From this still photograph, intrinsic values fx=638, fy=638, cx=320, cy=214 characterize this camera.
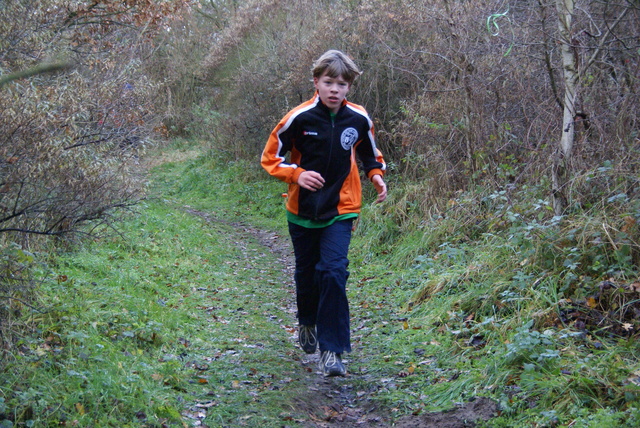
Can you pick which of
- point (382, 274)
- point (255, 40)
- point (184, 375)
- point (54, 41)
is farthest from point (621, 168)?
point (255, 40)

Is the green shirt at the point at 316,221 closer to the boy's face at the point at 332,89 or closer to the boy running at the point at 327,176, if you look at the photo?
the boy running at the point at 327,176

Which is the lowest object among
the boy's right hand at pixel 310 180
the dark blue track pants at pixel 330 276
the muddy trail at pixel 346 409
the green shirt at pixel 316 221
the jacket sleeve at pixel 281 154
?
the muddy trail at pixel 346 409

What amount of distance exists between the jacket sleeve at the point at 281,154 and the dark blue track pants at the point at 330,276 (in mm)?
464

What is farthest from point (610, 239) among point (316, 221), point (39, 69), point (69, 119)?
point (69, 119)

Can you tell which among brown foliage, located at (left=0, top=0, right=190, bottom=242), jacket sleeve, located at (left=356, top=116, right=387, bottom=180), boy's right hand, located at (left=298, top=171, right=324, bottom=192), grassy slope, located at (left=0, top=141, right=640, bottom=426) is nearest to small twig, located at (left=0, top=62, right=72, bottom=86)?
brown foliage, located at (left=0, top=0, right=190, bottom=242)

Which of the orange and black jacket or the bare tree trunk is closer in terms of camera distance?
the orange and black jacket

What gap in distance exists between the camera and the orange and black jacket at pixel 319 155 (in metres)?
4.73

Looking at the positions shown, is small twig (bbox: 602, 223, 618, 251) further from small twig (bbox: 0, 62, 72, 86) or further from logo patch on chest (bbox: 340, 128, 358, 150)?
small twig (bbox: 0, 62, 72, 86)

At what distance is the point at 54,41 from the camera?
7.10 metres

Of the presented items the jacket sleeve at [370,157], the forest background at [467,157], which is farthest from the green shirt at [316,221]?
the forest background at [467,157]

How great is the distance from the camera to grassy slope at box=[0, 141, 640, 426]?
3.73 m

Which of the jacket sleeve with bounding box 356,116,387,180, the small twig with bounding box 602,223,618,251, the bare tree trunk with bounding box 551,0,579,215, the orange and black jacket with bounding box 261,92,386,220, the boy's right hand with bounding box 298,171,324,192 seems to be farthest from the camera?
the bare tree trunk with bounding box 551,0,579,215

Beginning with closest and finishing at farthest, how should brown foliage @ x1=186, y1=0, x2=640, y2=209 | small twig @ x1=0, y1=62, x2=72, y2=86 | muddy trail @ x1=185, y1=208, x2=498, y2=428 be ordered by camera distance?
1. small twig @ x1=0, y1=62, x2=72, y2=86
2. muddy trail @ x1=185, y1=208, x2=498, y2=428
3. brown foliage @ x1=186, y1=0, x2=640, y2=209

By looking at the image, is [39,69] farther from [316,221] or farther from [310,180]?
[316,221]
